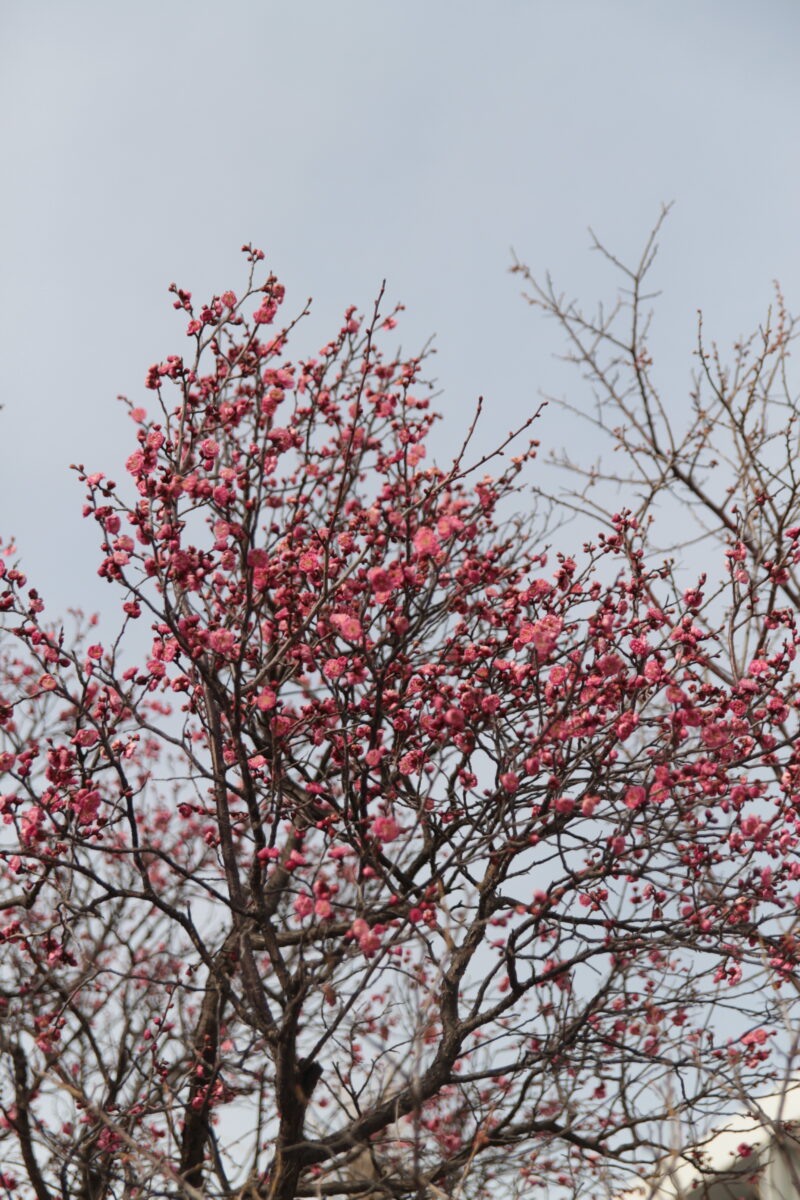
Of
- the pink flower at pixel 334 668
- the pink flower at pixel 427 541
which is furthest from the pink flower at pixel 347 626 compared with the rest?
the pink flower at pixel 427 541

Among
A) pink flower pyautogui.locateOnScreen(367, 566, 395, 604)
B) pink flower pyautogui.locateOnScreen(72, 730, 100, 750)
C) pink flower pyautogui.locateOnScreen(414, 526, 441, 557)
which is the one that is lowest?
pink flower pyautogui.locateOnScreen(72, 730, 100, 750)

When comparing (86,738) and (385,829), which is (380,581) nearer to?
(385,829)

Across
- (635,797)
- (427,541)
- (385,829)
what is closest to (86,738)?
(385,829)

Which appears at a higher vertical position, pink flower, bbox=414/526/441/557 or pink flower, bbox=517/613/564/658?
pink flower, bbox=414/526/441/557

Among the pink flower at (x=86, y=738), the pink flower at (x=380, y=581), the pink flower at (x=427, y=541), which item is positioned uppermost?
the pink flower at (x=427, y=541)

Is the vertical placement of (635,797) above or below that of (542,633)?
below

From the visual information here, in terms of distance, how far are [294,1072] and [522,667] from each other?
2395 millimetres

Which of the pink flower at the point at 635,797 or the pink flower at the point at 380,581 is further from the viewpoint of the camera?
→ the pink flower at the point at 380,581

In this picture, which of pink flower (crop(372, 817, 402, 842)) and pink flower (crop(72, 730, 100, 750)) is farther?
pink flower (crop(72, 730, 100, 750))

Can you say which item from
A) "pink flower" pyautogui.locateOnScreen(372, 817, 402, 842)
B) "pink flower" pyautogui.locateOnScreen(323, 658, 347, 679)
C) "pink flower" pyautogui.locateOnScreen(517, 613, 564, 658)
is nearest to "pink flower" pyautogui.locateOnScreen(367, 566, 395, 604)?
"pink flower" pyautogui.locateOnScreen(323, 658, 347, 679)

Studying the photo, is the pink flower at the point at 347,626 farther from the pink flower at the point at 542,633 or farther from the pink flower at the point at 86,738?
the pink flower at the point at 86,738

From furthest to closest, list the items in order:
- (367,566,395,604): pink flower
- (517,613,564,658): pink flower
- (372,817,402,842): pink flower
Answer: (367,566,395,604): pink flower < (517,613,564,658): pink flower < (372,817,402,842): pink flower

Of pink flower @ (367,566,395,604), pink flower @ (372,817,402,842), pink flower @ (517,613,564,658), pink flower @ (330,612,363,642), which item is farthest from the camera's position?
pink flower @ (330,612,363,642)

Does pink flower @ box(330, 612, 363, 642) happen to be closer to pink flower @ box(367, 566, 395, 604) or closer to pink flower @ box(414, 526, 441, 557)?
pink flower @ box(367, 566, 395, 604)
